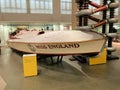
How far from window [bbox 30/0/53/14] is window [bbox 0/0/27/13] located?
88 cm

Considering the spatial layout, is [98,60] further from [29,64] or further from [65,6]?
[65,6]

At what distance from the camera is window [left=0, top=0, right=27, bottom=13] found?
14.4m

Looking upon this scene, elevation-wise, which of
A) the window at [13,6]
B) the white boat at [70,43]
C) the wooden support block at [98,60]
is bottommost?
the wooden support block at [98,60]

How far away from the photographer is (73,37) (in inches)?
190

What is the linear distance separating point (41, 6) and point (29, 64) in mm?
12669

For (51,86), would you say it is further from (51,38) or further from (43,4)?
(43,4)

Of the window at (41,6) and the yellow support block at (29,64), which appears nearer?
the yellow support block at (29,64)

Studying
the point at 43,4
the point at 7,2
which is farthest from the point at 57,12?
the point at 7,2

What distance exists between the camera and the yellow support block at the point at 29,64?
421 cm

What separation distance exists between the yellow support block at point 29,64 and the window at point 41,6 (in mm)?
12185

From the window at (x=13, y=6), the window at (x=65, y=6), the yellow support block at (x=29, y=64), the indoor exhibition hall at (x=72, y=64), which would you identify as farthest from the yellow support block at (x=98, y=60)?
the window at (x=65, y=6)

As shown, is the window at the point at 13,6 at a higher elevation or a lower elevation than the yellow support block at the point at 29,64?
higher

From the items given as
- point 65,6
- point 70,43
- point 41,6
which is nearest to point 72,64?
point 70,43

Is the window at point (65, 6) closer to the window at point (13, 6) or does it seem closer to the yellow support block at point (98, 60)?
Result: the window at point (13, 6)
